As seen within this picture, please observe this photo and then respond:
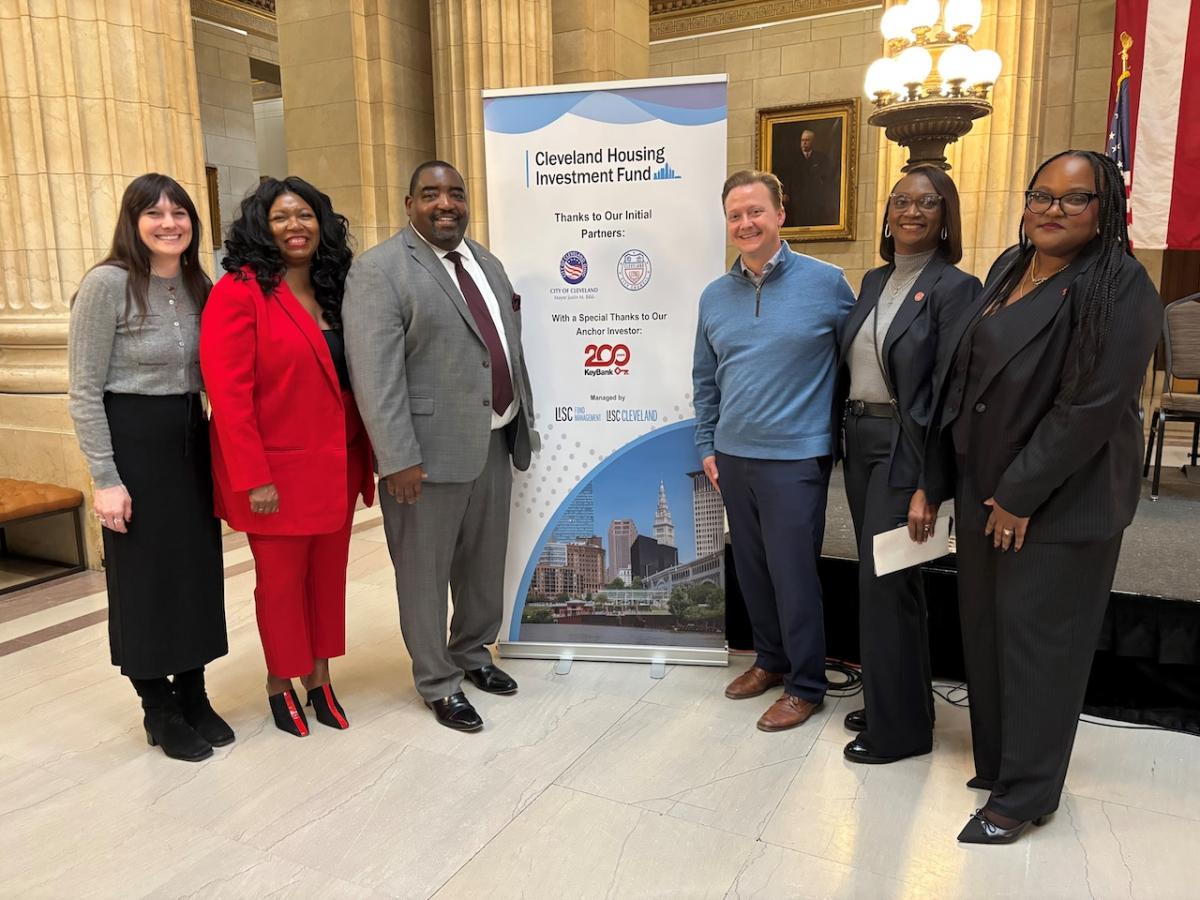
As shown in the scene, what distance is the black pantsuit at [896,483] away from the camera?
2.50 meters

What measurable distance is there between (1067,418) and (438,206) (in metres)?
1.98

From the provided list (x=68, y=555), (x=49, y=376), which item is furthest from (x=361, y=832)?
(x=49, y=376)

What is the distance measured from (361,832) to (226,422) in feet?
4.18

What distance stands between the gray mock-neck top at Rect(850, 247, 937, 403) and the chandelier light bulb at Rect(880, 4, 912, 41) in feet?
13.0

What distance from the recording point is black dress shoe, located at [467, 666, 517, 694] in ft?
10.9

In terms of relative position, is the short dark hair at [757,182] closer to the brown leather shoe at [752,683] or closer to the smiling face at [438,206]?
the smiling face at [438,206]

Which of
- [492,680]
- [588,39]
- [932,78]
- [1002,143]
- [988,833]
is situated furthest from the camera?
[588,39]

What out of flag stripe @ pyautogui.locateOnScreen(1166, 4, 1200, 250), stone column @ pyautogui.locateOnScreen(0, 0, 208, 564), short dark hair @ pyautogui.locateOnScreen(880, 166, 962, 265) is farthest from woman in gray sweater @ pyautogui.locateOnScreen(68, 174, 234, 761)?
flag stripe @ pyautogui.locateOnScreen(1166, 4, 1200, 250)

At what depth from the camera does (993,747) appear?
8.28ft

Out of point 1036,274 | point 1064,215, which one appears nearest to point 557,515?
point 1036,274

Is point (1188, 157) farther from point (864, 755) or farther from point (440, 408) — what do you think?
point (440, 408)

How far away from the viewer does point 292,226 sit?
8.91ft

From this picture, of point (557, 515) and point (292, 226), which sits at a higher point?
point (292, 226)

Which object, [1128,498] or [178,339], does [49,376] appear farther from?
[1128,498]
